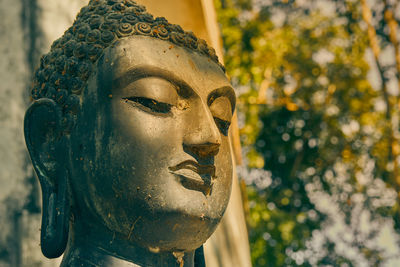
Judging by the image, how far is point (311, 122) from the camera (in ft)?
42.9

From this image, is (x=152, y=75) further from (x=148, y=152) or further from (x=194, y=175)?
(x=194, y=175)

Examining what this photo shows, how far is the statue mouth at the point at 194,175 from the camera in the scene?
2127mm

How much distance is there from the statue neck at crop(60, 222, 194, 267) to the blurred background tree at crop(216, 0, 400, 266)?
887cm

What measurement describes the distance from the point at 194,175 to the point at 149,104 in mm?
327

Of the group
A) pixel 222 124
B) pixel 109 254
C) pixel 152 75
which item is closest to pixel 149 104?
pixel 152 75

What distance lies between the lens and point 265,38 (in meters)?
12.0

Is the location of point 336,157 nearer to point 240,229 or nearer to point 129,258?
point 240,229

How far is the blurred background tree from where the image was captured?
1146 centimetres

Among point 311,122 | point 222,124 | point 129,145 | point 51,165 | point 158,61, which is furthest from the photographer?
point 311,122

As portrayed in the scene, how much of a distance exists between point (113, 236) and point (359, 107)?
36.0 feet

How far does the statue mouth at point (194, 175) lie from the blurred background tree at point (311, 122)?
889 centimetres

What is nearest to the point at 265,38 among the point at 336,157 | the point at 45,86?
the point at 336,157

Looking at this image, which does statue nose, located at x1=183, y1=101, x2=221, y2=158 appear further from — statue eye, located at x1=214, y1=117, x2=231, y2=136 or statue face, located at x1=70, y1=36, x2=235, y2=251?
statue eye, located at x1=214, y1=117, x2=231, y2=136

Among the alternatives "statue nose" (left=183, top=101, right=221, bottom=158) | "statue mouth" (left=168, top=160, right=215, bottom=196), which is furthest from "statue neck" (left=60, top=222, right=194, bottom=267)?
"statue nose" (left=183, top=101, right=221, bottom=158)
